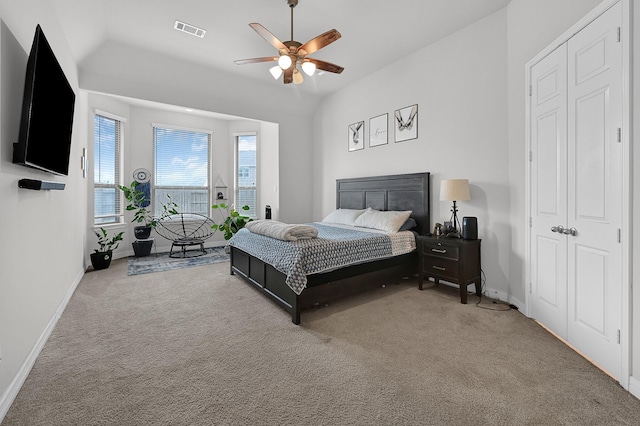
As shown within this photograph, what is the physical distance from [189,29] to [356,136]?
2.98 metres

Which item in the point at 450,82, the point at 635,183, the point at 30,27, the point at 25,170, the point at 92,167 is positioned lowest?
the point at 635,183

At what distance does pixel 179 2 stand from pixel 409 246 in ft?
12.6

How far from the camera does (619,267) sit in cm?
178

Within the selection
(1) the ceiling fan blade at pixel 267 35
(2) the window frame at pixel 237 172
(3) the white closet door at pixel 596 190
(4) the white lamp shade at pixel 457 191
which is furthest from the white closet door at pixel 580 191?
(2) the window frame at pixel 237 172

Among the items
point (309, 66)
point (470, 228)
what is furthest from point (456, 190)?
point (309, 66)

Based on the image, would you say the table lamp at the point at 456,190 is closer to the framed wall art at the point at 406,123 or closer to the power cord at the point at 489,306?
the power cord at the point at 489,306

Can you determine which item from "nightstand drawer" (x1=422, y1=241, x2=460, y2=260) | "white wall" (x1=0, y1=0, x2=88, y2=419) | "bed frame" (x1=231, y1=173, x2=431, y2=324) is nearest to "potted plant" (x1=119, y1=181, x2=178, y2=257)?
"bed frame" (x1=231, y1=173, x2=431, y2=324)

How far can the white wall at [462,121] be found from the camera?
10.4 ft

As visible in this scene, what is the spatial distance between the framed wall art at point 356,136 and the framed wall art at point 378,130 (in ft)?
0.73

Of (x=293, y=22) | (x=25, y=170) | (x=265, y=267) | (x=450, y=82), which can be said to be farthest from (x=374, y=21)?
(x=25, y=170)

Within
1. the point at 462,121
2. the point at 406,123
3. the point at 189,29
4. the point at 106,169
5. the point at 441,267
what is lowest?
the point at 441,267

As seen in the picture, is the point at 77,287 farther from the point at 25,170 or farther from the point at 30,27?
the point at 30,27

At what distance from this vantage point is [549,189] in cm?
244

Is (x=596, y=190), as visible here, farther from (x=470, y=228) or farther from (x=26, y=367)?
(x=26, y=367)
